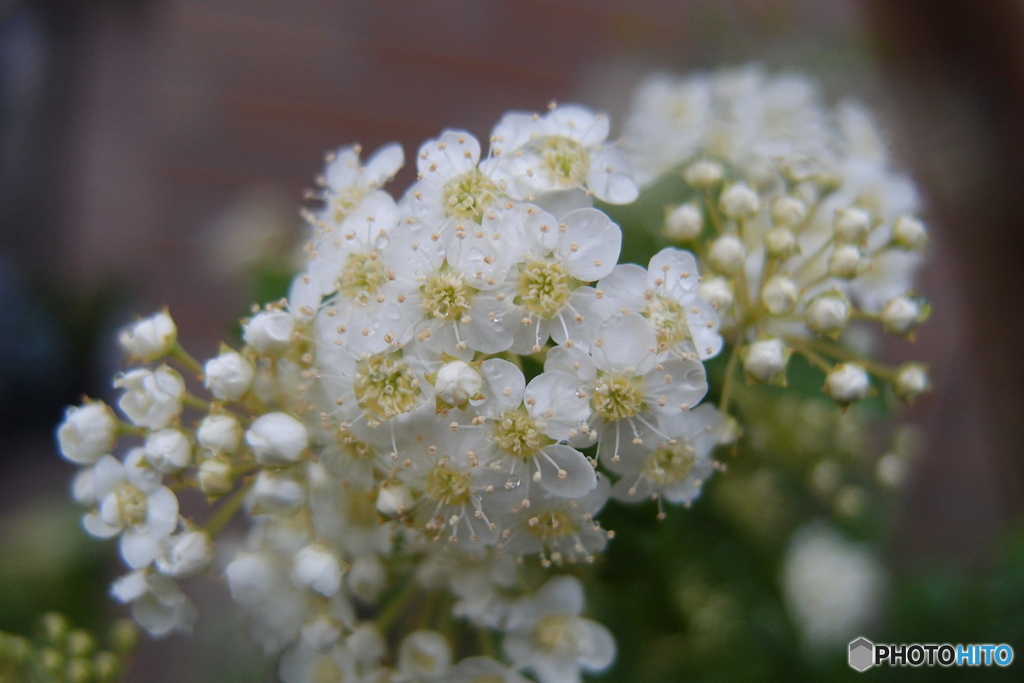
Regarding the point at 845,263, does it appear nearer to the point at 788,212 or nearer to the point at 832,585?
the point at 788,212

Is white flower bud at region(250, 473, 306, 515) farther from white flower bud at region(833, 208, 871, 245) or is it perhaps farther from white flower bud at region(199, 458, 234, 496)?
white flower bud at region(833, 208, 871, 245)

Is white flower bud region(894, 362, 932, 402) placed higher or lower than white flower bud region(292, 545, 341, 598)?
higher

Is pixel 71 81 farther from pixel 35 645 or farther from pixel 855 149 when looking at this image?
pixel 855 149

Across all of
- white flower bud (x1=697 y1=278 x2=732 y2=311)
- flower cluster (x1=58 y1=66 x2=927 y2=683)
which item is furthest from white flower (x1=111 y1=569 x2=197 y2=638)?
white flower bud (x1=697 y1=278 x2=732 y2=311)

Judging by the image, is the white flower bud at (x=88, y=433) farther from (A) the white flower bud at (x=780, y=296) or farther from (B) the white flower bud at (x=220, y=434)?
(A) the white flower bud at (x=780, y=296)

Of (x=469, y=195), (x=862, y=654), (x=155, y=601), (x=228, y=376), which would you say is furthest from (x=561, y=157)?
(x=862, y=654)

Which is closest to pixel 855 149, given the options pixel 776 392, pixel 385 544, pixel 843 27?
pixel 776 392
